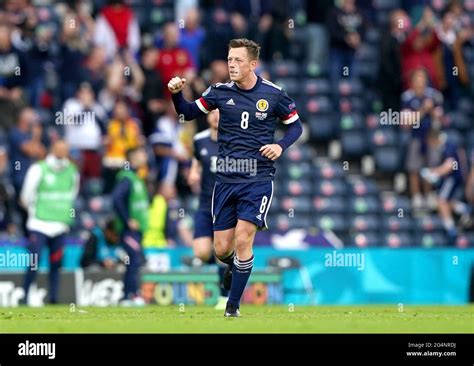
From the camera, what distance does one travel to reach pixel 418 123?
89.6ft

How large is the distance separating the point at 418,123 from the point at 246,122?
11888 mm

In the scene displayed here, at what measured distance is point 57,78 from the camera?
26.1m

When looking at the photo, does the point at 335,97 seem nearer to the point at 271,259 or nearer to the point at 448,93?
the point at 448,93

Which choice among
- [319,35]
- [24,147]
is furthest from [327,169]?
[24,147]

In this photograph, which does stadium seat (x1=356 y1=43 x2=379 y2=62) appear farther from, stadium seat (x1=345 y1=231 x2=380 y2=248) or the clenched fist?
the clenched fist

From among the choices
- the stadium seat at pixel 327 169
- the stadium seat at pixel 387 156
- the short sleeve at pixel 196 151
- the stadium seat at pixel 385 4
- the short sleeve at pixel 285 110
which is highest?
the stadium seat at pixel 385 4

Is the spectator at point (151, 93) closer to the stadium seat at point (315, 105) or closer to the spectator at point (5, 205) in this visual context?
the stadium seat at point (315, 105)

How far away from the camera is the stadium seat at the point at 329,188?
88.7ft

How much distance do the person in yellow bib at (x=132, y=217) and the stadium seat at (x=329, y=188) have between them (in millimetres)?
5054

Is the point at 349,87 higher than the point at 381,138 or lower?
higher

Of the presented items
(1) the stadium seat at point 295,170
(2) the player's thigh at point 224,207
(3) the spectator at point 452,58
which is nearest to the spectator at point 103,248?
(1) the stadium seat at point 295,170

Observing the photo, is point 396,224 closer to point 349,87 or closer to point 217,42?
point 349,87

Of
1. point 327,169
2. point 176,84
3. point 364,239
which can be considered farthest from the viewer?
point 327,169
